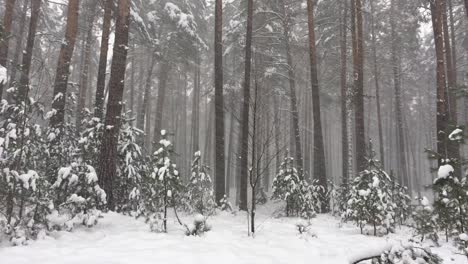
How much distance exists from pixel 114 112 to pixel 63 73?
2.41 meters

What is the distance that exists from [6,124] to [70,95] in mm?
2410

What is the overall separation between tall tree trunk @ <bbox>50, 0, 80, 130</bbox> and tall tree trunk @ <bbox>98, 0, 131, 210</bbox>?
1.48 metres

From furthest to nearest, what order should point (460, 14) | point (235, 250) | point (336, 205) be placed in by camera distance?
point (460, 14) < point (336, 205) < point (235, 250)

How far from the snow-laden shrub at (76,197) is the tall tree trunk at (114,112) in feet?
1.93

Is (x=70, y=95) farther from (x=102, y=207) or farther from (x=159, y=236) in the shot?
(x=159, y=236)

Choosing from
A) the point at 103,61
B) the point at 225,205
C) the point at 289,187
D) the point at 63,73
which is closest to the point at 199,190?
the point at 225,205

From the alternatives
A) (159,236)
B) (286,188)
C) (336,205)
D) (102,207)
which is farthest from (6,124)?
(336,205)

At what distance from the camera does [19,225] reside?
5.11m

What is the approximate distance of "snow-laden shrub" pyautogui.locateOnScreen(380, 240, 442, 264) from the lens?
289 cm

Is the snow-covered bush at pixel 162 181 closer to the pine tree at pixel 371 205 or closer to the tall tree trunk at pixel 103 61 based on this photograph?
the tall tree trunk at pixel 103 61

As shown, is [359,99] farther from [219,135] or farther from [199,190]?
[199,190]

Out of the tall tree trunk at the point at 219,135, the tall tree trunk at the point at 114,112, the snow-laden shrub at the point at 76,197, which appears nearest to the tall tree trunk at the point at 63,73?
the tall tree trunk at the point at 114,112

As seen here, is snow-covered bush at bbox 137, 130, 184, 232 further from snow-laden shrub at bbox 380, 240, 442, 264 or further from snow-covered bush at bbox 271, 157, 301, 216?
snow-covered bush at bbox 271, 157, 301, 216

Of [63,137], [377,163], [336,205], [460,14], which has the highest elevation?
[460,14]
